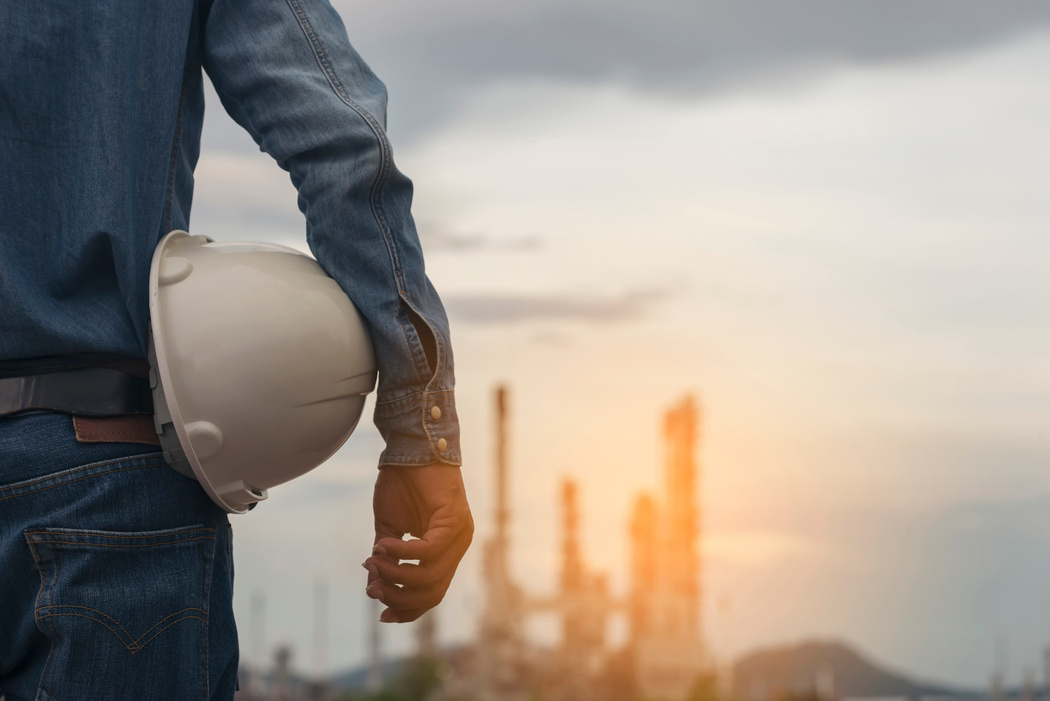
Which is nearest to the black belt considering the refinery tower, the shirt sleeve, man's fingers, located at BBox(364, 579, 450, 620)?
the shirt sleeve

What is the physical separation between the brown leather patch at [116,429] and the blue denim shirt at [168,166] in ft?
0.40

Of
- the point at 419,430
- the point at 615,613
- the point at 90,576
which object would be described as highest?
the point at 419,430

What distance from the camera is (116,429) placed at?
1792 millimetres

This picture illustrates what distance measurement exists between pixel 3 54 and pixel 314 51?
0.57 meters

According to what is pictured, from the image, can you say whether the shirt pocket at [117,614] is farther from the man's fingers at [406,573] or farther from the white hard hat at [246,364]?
the man's fingers at [406,573]

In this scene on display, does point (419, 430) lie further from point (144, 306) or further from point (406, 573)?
point (144, 306)

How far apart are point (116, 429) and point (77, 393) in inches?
3.5

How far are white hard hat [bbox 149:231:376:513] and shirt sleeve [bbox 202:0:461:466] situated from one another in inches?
2.8

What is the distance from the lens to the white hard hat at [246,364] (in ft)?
6.06

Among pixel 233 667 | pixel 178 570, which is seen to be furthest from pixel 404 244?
pixel 233 667

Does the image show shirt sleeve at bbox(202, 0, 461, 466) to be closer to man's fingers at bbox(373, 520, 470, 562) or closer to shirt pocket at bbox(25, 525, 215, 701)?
man's fingers at bbox(373, 520, 470, 562)

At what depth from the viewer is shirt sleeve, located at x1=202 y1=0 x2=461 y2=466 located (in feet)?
6.54

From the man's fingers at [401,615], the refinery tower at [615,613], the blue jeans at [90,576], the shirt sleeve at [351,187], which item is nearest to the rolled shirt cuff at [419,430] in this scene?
the shirt sleeve at [351,187]

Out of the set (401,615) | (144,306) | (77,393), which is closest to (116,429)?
(77,393)
